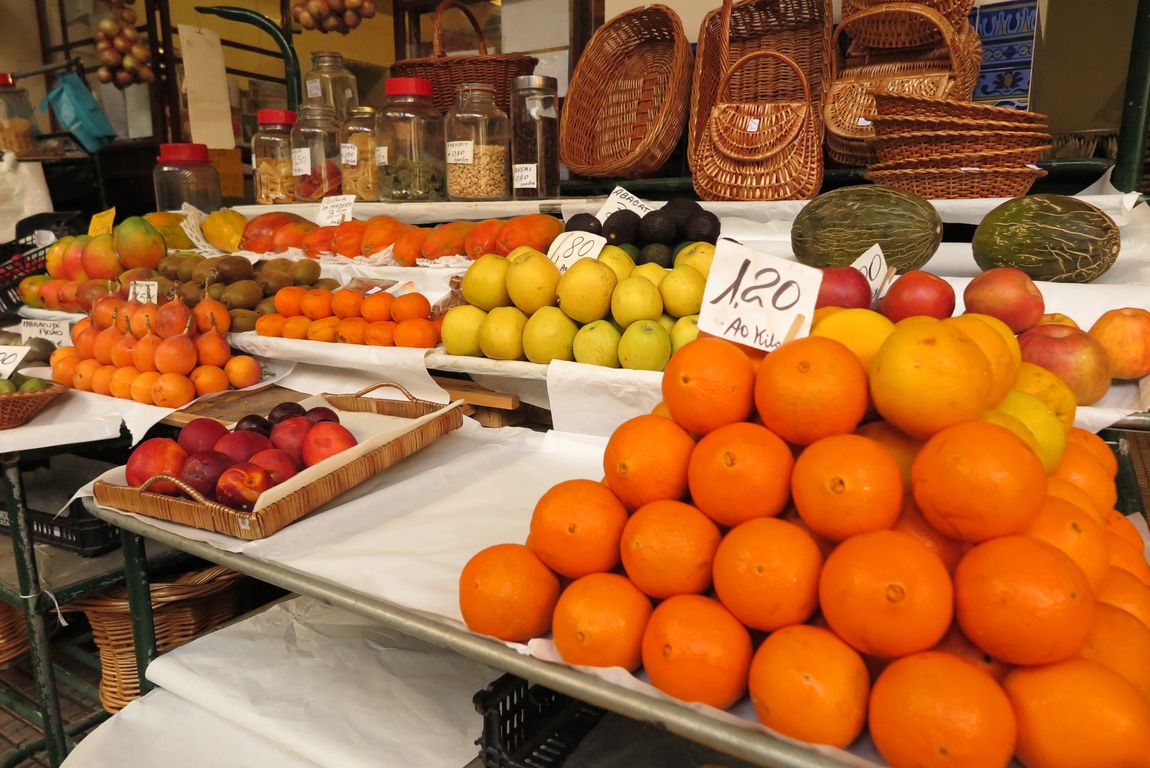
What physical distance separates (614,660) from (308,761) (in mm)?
580

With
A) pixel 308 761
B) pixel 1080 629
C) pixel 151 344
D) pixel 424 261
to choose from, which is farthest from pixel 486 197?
pixel 1080 629

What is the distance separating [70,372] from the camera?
1.94 m

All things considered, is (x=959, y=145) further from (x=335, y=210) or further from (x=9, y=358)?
(x=9, y=358)

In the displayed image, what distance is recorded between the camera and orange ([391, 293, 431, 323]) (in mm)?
1760

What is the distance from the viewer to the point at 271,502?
1053 millimetres

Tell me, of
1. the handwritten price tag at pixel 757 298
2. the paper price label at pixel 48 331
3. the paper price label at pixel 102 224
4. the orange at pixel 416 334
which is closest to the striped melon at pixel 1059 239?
the handwritten price tag at pixel 757 298

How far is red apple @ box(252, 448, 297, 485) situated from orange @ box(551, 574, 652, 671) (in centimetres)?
61

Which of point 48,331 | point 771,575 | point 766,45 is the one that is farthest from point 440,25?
point 771,575

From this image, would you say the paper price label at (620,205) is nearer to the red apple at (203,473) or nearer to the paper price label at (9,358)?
the red apple at (203,473)

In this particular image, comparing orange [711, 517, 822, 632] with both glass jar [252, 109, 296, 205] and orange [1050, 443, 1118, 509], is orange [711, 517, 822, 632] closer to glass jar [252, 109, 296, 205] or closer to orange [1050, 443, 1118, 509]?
orange [1050, 443, 1118, 509]

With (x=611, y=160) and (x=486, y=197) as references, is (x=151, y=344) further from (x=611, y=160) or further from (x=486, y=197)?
(x=611, y=160)

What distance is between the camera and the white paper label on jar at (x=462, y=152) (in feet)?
7.55

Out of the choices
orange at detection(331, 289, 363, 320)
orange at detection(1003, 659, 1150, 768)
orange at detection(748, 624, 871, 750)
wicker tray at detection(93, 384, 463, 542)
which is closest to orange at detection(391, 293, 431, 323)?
orange at detection(331, 289, 363, 320)

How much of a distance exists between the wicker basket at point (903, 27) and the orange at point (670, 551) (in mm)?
1928
